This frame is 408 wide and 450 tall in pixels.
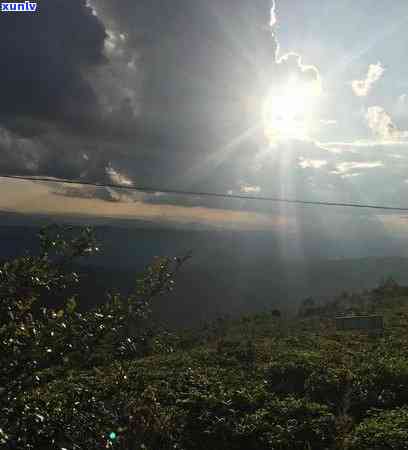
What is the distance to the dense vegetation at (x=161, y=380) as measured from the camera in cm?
429

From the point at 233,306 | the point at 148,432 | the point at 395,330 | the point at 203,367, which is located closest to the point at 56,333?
the point at 148,432

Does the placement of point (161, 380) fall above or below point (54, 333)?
below

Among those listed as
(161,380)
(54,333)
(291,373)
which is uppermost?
(54,333)

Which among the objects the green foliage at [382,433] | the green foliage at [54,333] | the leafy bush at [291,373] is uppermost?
the green foliage at [54,333]

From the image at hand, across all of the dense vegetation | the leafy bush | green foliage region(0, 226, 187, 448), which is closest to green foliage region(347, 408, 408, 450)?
the dense vegetation

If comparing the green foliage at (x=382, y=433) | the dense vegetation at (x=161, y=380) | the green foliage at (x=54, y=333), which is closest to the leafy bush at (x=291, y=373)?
the dense vegetation at (x=161, y=380)

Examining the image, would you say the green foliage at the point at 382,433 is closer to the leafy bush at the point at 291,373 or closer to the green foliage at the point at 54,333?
the leafy bush at the point at 291,373

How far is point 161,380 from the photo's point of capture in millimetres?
12305

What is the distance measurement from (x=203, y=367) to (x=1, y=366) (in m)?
10.6

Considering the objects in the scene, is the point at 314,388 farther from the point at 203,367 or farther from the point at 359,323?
the point at 359,323

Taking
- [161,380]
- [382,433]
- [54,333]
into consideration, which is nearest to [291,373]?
[161,380]

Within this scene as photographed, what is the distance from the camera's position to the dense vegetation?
429 cm

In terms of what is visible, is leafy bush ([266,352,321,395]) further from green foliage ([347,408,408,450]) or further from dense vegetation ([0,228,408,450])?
green foliage ([347,408,408,450])

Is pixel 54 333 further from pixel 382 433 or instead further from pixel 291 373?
pixel 291 373
